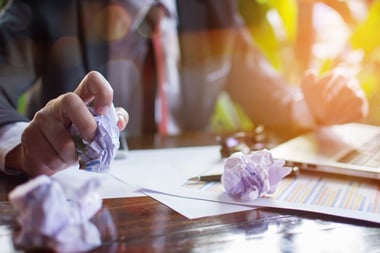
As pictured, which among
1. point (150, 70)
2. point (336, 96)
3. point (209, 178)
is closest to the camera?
point (209, 178)

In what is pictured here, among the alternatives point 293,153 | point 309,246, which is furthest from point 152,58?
point 309,246

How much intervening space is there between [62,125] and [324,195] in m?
0.32

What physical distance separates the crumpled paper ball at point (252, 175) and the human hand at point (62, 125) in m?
0.14

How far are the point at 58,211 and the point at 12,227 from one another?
0.11 m

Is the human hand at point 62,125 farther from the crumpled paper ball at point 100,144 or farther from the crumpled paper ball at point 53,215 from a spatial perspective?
the crumpled paper ball at point 53,215

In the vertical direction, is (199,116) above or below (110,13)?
below

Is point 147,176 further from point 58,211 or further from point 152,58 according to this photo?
point 152,58

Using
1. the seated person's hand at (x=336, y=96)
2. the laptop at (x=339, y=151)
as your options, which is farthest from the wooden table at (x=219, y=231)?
the seated person's hand at (x=336, y=96)

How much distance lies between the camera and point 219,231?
18.2 inches

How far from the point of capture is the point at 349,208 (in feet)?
1.77

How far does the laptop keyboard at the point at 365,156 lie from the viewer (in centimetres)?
70

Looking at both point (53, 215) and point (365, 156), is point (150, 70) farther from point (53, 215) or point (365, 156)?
point (53, 215)

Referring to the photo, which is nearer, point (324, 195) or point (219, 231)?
point (219, 231)

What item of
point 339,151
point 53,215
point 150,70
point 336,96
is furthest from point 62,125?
point 150,70
